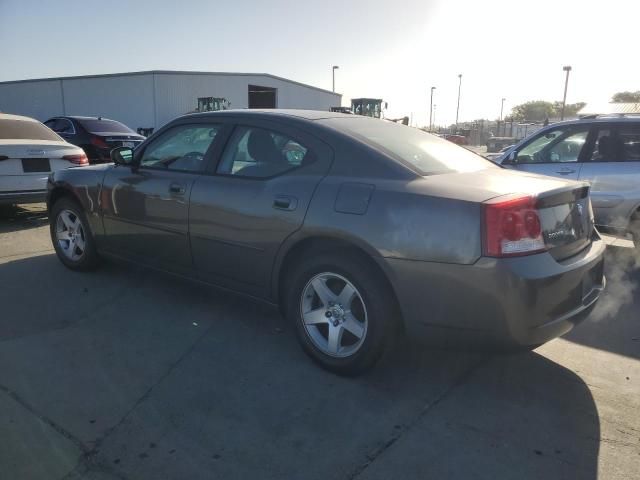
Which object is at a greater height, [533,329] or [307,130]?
[307,130]

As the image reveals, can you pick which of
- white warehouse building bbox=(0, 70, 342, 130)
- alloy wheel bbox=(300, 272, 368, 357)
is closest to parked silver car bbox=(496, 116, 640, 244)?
alloy wheel bbox=(300, 272, 368, 357)

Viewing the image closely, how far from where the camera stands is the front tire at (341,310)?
114 inches

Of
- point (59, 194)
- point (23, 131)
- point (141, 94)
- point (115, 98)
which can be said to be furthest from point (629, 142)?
point (115, 98)

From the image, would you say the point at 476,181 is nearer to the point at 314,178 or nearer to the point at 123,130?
the point at 314,178

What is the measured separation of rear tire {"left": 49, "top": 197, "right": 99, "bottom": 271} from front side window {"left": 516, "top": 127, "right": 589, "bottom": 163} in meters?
5.06

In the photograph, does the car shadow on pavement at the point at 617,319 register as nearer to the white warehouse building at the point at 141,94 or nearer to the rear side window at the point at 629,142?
the rear side window at the point at 629,142

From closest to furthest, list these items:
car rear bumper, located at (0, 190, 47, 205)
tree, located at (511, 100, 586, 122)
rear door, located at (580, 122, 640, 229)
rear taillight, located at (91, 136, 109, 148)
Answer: rear door, located at (580, 122, 640, 229)
car rear bumper, located at (0, 190, 47, 205)
rear taillight, located at (91, 136, 109, 148)
tree, located at (511, 100, 586, 122)

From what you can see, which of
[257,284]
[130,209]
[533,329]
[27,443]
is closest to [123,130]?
[130,209]

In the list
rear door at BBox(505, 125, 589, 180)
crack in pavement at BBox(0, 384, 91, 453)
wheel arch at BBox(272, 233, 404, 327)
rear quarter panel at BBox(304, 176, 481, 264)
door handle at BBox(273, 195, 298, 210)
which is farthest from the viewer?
rear door at BBox(505, 125, 589, 180)

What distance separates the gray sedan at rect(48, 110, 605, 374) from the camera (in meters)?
2.61

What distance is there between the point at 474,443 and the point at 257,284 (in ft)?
5.60

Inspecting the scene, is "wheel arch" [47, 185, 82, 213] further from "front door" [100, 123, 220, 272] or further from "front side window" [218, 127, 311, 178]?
"front side window" [218, 127, 311, 178]

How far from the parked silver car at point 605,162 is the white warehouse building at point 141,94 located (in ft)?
85.1

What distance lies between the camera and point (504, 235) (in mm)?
2555
